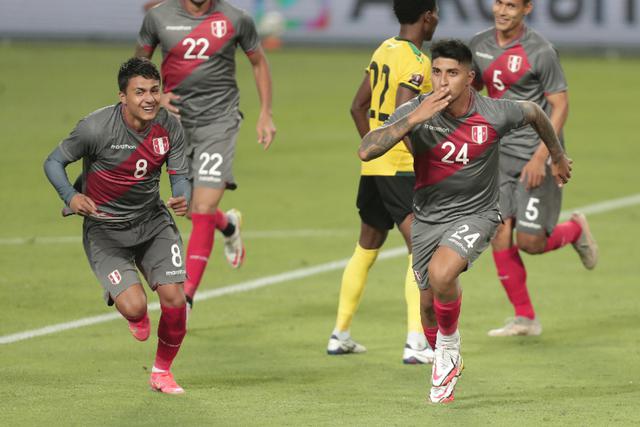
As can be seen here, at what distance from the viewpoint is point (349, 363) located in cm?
954

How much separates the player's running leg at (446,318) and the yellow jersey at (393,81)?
4.05 ft

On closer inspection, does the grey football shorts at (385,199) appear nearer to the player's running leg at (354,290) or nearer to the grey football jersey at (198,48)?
the player's running leg at (354,290)

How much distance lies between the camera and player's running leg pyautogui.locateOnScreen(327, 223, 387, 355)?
9836 millimetres

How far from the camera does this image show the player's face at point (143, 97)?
855cm

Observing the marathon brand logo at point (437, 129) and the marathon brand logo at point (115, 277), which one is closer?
the marathon brand logo at point (437, 129)

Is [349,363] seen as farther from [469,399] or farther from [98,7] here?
[98,7]

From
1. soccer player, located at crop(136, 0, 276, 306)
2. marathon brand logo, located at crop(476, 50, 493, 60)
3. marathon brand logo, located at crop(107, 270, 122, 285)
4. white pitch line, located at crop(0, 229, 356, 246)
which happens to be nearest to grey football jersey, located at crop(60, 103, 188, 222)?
marathon brand logo, located at crop(107, 270, 122, 285)

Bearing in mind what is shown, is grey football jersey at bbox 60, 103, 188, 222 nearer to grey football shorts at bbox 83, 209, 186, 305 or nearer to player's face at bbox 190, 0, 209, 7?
grey football shorts at bbox 83, 209, 186, 305

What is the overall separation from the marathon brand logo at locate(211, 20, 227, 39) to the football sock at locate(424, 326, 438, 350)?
3.36 meters

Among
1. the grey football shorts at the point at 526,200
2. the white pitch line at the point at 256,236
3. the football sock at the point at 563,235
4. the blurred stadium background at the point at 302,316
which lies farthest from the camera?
the white pitch line at the point at 256,236

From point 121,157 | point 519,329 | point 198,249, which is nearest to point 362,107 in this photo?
point 121,157

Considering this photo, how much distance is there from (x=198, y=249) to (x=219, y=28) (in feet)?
5.70

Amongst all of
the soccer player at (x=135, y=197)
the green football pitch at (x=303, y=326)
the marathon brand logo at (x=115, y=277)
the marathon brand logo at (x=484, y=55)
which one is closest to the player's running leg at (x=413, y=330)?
the green football pitch at (x=303, y=326)

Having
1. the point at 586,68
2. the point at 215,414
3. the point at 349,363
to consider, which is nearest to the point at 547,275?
the point at 349,363
